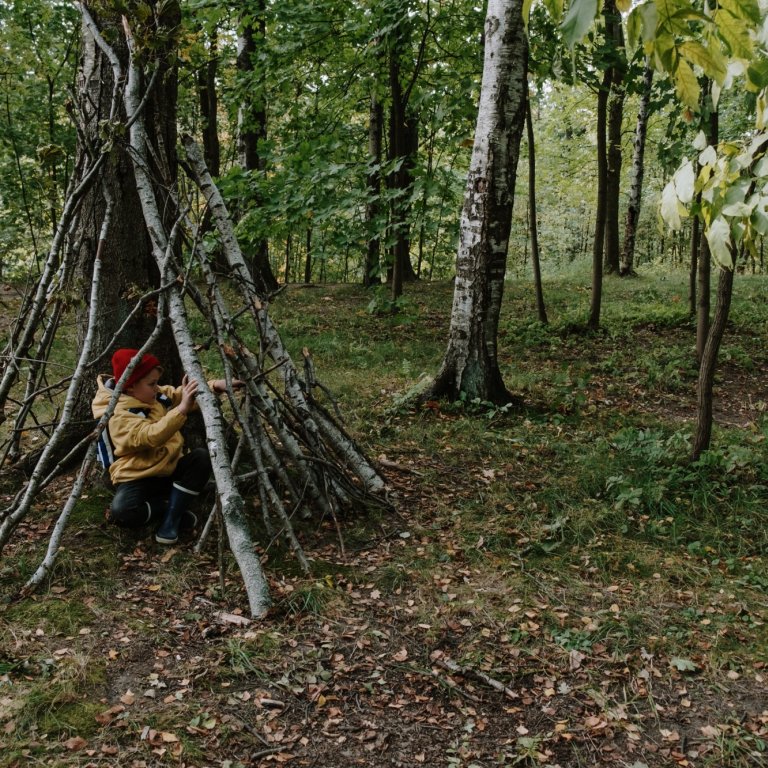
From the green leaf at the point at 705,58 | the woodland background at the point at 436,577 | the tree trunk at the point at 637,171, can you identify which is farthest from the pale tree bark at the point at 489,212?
the tree trunk at the point at 637,171

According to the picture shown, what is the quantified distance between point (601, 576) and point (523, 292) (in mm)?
10286

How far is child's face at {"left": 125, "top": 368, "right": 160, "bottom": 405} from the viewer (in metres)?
4.05

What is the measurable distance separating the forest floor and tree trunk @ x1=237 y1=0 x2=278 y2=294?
4380 millimetres

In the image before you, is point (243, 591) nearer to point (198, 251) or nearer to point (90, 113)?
point (198, 251)

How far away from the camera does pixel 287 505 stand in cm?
464

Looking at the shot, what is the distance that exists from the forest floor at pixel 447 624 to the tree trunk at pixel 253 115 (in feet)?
14.4

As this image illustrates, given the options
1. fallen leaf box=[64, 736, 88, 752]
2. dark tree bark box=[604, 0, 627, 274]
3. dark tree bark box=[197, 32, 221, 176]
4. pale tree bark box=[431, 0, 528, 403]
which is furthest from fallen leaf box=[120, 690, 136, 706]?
dark tree bark box=[197, 32, 221, 176]

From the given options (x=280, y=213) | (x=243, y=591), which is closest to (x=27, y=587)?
(x=243, y=591)

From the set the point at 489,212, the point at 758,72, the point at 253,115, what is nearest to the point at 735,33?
the point at 758,72

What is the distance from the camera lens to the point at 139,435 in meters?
3.97

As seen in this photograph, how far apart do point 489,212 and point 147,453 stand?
401 centimetres

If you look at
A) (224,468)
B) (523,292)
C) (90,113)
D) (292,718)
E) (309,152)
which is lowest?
(292,718)

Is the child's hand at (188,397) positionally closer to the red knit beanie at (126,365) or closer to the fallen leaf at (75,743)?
the red knit beanie at (126,365)

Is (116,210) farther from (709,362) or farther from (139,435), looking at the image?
(709,362)
